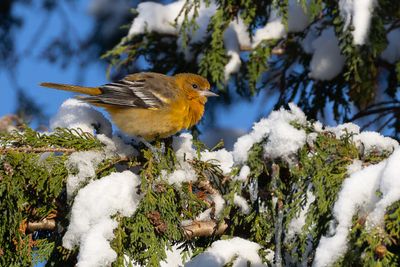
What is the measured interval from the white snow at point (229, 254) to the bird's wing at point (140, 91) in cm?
202

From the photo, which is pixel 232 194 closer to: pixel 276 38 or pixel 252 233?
pixel 252 233

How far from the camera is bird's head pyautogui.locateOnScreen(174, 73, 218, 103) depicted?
4625 mm

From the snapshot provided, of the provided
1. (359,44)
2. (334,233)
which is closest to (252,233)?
(334,233)

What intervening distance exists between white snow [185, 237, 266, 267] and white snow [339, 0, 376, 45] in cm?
203

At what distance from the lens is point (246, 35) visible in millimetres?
5074

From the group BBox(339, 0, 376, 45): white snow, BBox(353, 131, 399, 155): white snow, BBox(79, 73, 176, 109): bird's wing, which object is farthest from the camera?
BBox(79, 73, 176, 109): bird's wing

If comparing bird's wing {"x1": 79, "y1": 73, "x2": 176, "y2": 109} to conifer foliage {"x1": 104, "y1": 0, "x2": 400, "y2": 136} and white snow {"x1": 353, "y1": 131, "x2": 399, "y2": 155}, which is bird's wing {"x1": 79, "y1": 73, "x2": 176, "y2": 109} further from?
white snow {"x1": 353, "y1": 131, "x2": 399, "y2": 155}

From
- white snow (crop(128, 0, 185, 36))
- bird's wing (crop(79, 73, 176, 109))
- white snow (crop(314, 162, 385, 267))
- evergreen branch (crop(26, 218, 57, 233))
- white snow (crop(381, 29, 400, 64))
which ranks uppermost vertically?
white snow (crop(314, 162, 385, 267))

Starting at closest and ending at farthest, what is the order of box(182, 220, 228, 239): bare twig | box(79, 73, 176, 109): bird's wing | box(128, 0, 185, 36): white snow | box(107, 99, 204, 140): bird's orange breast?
box(182, 220, 228, 239): bare twig < box(107, 99, 204, 140): bird's orange breast < box(79, 73, 176, 109): bird's wing < box(128, 0, 185, 36): white snow

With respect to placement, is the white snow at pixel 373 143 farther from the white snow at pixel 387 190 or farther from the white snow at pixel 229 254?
the white snow at pixel 229 254

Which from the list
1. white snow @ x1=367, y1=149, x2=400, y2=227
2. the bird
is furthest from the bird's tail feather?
white snow @ x1=367, y1=149, x2=400, y2=227

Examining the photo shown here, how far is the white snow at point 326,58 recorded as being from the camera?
4.58 meters

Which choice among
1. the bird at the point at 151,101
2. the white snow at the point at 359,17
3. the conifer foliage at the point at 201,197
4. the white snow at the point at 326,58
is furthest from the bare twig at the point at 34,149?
the white snow at the point at 326,58

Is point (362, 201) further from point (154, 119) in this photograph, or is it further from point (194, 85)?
point (194, 85)
